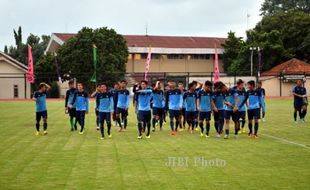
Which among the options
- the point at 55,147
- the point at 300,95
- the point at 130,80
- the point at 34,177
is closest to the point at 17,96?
the point at 130,80

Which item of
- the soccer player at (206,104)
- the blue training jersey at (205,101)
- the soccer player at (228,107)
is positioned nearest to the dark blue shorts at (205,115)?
the soccer player at (206,104)

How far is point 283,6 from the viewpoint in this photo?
108125 mm

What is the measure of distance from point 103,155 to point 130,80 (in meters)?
53.4

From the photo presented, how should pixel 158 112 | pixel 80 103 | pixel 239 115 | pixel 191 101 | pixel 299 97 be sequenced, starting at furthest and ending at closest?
pixel 299 97, pixel 158 112, pixel 80 103, pixel 191 101, pixel 239 115

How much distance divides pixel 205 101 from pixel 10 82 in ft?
171

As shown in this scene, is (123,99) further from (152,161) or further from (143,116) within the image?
(152,161)

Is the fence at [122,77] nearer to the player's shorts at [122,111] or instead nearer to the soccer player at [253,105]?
the player's shorts at [122,111]

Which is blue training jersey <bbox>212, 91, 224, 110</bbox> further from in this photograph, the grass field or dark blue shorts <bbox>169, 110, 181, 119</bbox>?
dark blue shorts <bbox>169, 110, 181, 119</bbox>

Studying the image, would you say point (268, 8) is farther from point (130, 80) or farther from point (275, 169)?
point (275, 169)

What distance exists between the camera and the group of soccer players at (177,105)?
1892cm

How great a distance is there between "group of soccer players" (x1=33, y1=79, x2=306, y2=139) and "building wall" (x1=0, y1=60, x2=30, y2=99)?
4592 cm

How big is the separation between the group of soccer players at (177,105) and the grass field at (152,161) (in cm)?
60

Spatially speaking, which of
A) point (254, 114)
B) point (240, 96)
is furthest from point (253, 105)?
point (240, 96)

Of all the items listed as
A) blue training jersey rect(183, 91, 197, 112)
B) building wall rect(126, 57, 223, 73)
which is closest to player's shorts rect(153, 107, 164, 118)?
blue training jersey rect(183, 91, 197, 112)
